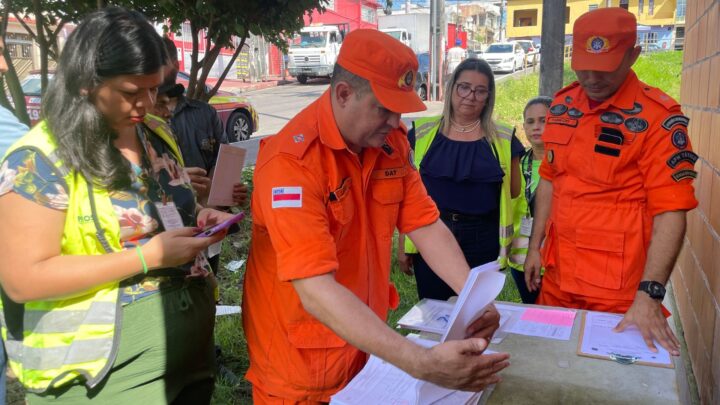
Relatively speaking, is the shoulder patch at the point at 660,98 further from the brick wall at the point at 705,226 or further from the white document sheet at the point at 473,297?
the white document sheet at the point at 473,297

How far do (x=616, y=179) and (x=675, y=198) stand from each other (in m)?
0.21

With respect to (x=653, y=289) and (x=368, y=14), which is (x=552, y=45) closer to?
(x=653, y=289)

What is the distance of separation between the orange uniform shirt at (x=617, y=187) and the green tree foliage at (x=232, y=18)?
342 centimetres

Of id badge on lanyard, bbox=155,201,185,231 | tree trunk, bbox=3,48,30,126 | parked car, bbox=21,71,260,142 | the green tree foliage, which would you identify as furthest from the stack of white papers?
parked car, bbox=21,71,260,142

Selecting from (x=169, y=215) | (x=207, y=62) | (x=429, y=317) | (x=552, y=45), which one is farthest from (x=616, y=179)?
(x=207, y=62)

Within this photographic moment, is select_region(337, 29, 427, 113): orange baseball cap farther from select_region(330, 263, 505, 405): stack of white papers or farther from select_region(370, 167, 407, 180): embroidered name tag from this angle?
select_region(330, 263, 505, 405): stack of white papers

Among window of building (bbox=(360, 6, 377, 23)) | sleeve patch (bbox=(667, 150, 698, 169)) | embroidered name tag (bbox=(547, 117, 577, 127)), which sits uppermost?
window of building (bbox=(360, 6, 377, 23))

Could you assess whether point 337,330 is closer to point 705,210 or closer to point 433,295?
point 433,295

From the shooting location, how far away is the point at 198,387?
1925mm

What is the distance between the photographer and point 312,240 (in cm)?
141

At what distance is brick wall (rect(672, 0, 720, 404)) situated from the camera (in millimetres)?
2607

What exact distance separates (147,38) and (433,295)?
2.16 metres

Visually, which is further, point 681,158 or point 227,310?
point 227,310

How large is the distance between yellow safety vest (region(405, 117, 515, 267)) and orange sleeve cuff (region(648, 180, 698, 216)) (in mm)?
1187
